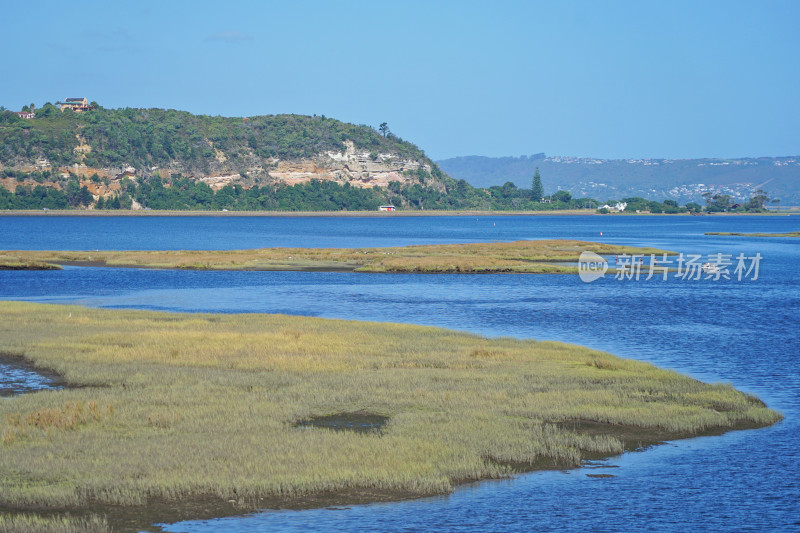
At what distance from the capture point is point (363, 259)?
294ft

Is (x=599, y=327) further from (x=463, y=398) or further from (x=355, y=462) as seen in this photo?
(x=355, y=462)

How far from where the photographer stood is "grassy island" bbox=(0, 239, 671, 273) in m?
79.3

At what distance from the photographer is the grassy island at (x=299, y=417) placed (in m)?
16.5

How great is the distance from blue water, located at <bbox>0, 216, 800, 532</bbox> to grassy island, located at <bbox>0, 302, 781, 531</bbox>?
35.3 inches

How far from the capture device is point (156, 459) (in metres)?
17.7

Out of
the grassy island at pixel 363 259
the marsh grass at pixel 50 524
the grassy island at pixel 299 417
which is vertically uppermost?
the grassy island at pixel 299 417

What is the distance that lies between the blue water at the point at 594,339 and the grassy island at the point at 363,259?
190 inches
